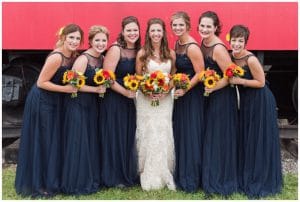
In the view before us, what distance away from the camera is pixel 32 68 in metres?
6.49

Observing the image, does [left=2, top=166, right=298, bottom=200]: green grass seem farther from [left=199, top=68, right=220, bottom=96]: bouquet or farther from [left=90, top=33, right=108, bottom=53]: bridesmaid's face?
[left=90, top=33, right=108, bottom=53]: bridesmaid's face

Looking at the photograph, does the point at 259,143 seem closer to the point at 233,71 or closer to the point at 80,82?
the point at 233,71

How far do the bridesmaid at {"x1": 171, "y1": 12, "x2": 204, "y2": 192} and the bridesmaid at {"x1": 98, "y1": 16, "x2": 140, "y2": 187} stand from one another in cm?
43

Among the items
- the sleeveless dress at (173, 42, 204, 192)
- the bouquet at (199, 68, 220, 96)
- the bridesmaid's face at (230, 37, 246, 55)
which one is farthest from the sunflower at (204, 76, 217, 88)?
the bridesmaid's face at (230, 37, 246, 55)

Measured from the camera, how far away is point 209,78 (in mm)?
4578

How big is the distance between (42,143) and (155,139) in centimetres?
109

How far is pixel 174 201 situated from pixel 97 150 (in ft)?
3.02

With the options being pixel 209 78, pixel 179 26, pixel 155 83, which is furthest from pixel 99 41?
pixel 209 78

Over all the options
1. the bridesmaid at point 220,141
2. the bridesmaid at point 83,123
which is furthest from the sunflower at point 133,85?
the bridesmaid at point 220,141

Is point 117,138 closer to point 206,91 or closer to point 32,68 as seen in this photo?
point 206,91

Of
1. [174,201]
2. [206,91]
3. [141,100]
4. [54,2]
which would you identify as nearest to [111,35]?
[54,2]

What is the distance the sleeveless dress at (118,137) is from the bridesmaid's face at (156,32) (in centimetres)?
Result: 25

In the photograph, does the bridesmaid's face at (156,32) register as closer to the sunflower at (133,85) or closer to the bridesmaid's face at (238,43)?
the sunflower at (133,85)

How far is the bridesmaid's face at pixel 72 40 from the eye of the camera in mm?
4594
